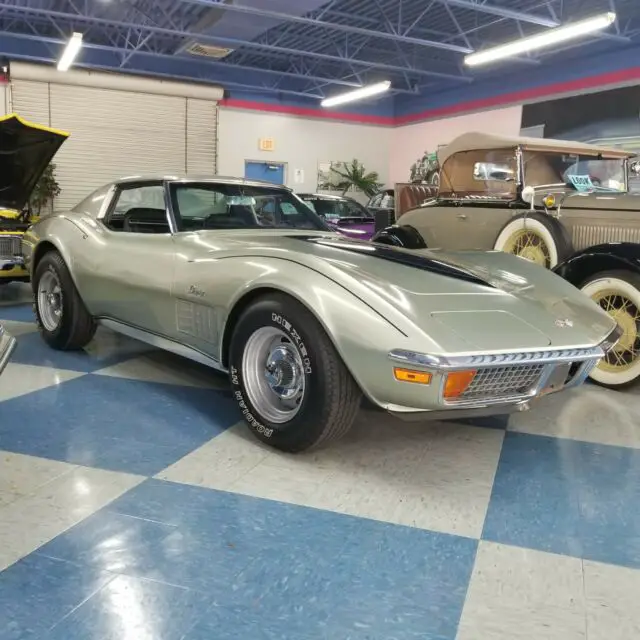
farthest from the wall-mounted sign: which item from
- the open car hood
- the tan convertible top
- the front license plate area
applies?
the front license plate area

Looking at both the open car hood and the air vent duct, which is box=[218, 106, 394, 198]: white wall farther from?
the open car hood

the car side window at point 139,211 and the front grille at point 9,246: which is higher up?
the car side window at point 139,211

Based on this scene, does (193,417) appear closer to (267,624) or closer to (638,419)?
(267,624)

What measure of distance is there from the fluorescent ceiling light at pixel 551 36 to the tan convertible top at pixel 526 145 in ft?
14.6

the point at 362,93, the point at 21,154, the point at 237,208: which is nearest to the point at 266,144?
the point at 362,93

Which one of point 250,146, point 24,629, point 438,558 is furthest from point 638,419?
point 250,146

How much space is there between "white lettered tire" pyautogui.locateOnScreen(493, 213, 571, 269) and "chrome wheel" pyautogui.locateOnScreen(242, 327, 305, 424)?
249cm

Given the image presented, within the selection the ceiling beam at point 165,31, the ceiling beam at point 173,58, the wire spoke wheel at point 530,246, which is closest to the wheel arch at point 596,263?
the wire spoke wheel at point 530,246

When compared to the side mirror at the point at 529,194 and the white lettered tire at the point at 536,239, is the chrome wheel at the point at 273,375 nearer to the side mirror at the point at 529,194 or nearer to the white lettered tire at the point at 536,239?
the white lettered tire at the point at 536,239

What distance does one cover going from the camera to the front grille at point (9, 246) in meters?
6.06

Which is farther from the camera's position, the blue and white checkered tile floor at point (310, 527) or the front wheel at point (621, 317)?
the front wheel at point (621, 317)

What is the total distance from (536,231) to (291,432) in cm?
309

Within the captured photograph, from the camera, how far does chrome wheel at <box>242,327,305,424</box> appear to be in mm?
2648

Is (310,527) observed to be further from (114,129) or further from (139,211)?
(114,129)
